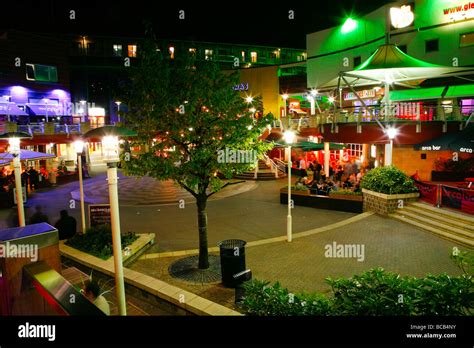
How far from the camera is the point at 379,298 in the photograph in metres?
6.00

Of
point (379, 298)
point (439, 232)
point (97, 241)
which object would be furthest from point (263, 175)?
point (379, 298)

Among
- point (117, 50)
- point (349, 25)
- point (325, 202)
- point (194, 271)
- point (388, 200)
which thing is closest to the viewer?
point (194, 271)

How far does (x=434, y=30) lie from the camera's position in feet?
71.5

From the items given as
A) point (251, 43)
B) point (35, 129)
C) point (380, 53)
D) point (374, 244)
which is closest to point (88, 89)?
point (251, 43)

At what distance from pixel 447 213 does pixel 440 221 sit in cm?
39

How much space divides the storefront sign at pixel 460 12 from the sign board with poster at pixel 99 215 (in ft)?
69.7

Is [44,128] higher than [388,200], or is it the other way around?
[44,128]

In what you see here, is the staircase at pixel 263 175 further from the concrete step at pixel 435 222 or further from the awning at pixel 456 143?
the concrete step at pixel 435 222

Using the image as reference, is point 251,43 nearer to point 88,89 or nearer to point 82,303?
point 88,89

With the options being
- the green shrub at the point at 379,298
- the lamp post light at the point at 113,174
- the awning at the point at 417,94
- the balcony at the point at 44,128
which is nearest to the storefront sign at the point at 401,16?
the awning at the point at 417,94

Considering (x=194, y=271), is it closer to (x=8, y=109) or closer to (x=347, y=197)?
(x=347, y=197)

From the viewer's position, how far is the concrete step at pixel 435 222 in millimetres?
11938

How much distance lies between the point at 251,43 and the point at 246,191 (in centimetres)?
4077

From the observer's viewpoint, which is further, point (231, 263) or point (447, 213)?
point (447, 213)
